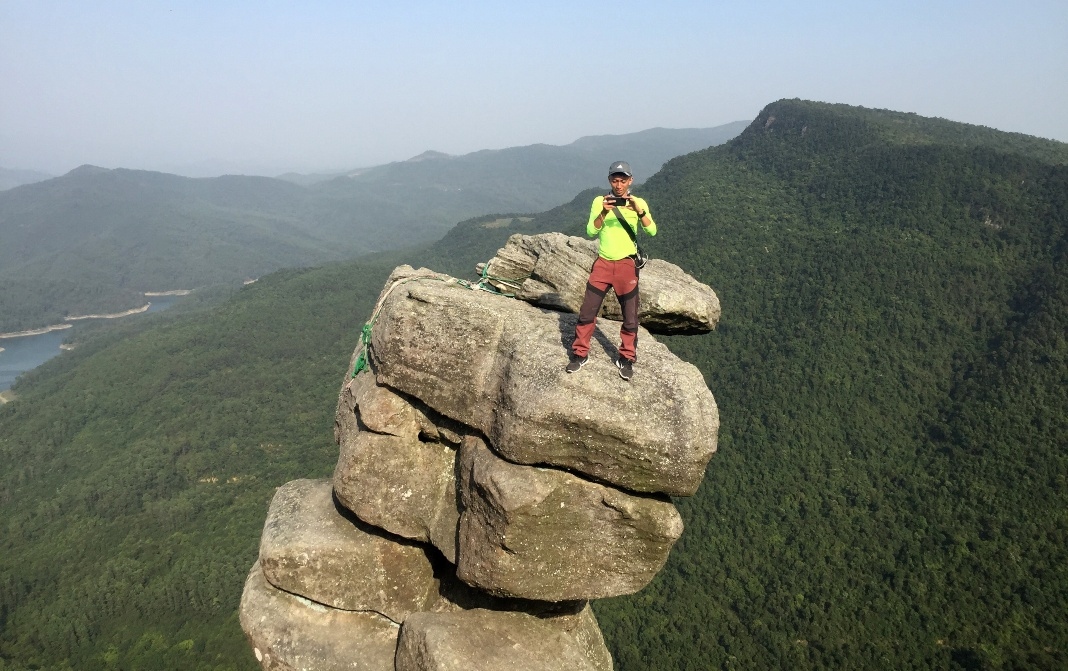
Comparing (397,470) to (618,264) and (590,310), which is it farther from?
(618,264)

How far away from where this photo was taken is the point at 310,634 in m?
11.8

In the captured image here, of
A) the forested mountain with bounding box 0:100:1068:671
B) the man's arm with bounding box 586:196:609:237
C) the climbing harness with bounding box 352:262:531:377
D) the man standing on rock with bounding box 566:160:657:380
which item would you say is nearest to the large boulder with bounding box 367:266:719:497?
the man standing on rock with bounding box 566:160:657:380

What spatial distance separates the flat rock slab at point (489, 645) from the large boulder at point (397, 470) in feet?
5.85

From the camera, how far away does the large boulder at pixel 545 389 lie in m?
9.54

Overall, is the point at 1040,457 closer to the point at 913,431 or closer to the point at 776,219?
the point at 913,431

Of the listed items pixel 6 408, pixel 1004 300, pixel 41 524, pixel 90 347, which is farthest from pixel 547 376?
pixel 90 347

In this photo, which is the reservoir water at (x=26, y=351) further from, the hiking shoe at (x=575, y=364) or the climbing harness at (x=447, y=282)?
the hiking shoe at (x=575, y=364)

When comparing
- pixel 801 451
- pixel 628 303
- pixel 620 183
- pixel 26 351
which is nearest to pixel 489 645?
pixel 628 303

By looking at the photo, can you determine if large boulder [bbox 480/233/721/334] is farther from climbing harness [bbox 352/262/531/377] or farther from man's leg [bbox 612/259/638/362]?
man's leg [bbox 612/259/638/362]

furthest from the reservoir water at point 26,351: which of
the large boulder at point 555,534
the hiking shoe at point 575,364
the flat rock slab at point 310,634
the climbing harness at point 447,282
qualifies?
the hiking shoe at point 575,364

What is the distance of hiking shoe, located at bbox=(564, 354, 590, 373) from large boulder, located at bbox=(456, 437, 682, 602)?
1804mm

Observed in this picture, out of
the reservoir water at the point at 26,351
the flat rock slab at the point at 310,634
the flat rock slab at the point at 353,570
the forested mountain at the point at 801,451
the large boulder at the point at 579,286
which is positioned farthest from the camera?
the reservoir water at the point at 26,351

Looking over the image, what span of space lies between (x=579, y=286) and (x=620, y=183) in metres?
3.47

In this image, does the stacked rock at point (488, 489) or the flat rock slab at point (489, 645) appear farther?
the flat rock slab at point (489, 645)
